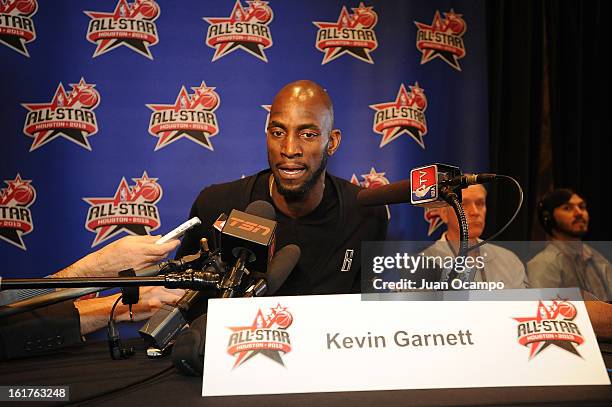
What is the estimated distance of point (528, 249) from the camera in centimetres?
275

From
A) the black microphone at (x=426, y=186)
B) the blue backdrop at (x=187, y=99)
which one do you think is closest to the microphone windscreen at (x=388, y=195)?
the black microphone at (x=426, y=186)

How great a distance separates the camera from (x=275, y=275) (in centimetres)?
102

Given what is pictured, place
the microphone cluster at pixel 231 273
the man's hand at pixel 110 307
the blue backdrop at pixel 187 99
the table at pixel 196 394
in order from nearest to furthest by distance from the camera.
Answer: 1. the table at pixel 196 394
2. the microphone cluster at pixel 231 273
3. the man's hand at pixel 110 307
4. the blue backdrop at pixel 187 99

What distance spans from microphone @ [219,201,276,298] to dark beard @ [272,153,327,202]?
1.04m

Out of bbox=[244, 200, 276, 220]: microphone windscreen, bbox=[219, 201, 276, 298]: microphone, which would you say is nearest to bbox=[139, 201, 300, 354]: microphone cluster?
bbox=[219, 201, 276, 298]: microphone

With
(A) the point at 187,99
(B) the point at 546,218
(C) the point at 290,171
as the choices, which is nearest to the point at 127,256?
(C) the point at 290,171

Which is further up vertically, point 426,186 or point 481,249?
point 426,186

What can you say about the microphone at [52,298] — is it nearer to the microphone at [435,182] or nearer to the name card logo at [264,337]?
the name card logo at [264,337]

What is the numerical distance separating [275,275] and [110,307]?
0.66 m

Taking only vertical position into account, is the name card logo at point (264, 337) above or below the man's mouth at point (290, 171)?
below

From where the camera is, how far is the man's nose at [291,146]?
77.3 inches

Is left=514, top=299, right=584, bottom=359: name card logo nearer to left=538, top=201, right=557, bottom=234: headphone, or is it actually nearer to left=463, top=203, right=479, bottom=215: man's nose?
left=463, top=203, right=479, bottom=215: man's nose

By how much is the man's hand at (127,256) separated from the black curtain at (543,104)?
81.5 inches

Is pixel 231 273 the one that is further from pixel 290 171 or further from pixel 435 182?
pixel 290 171
